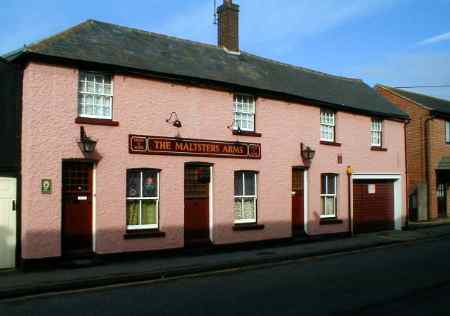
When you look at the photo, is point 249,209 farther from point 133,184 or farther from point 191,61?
point 191,61

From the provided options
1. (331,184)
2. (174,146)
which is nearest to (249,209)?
(174,146)

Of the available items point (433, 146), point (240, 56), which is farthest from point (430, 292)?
point (433, 146)

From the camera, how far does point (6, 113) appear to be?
12.7 m

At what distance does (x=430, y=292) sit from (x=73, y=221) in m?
8.71

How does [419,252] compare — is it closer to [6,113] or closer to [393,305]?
[393,305]

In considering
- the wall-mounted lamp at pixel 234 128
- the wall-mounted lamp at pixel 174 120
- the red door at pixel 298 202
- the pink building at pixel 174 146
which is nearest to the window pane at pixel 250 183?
the pink building at pixel 174 146

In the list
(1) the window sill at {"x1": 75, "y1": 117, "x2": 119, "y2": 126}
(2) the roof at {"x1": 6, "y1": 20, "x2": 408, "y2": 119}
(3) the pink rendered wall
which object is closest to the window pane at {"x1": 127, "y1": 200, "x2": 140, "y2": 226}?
(3) the pink rendered wall

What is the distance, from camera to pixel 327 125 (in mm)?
Result: 20266

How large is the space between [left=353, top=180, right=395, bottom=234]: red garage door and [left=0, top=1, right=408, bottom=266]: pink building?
0.13m

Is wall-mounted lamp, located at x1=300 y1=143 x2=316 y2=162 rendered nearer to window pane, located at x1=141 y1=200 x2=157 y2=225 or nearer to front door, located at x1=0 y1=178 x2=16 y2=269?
window pane, located at x1=141 y1=200 x2=157 y2=225

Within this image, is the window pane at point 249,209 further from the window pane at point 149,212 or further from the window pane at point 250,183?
the window pane at point 149,212

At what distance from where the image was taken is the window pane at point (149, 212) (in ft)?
47.6

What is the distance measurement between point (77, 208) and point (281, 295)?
20.6ft

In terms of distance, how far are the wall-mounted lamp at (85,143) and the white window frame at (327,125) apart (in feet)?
32.5
